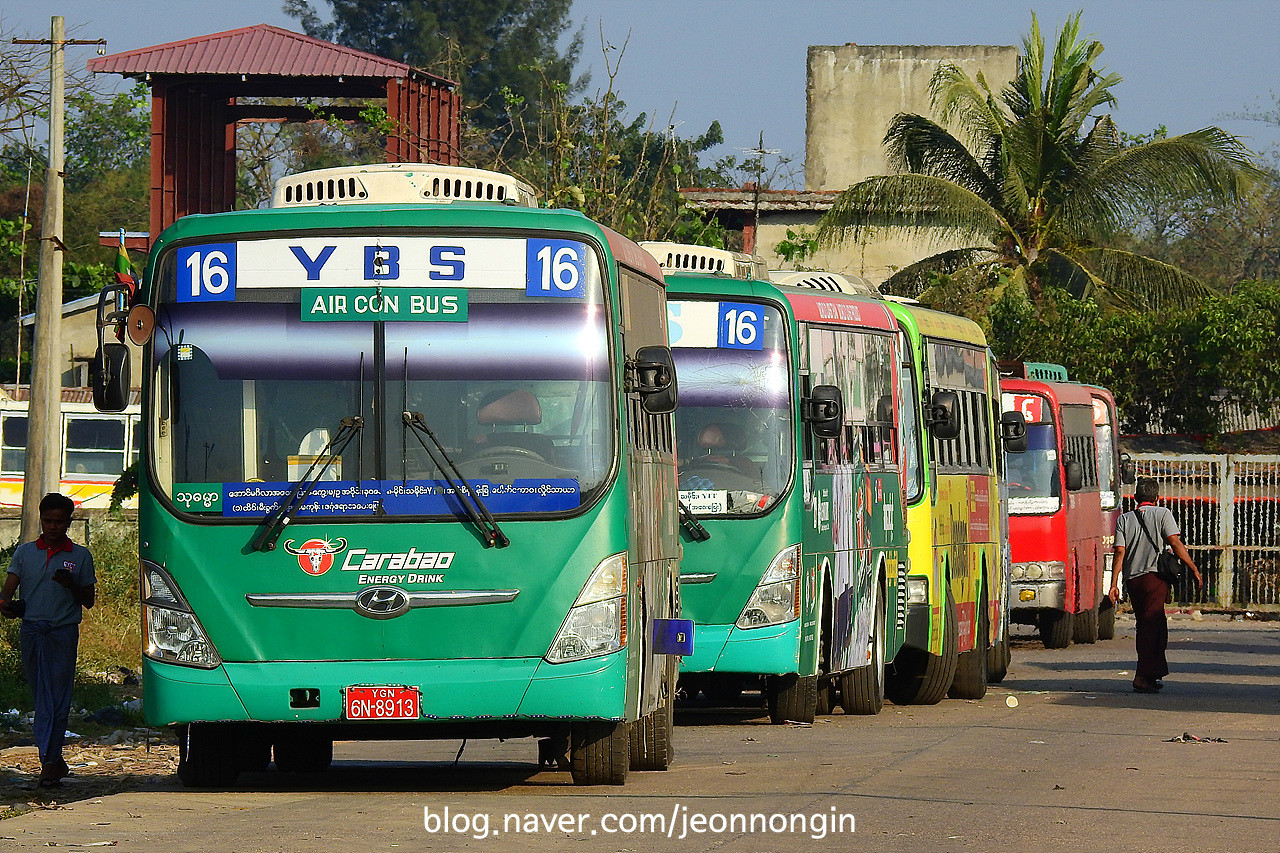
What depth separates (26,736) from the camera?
49.6 ft

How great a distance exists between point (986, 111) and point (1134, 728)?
79.2ft

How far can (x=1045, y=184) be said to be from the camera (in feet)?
124

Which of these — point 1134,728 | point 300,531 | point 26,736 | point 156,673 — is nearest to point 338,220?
point 300,531

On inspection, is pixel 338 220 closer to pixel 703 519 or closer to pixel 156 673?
pixel 156 673

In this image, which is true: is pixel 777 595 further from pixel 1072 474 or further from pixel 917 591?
pixel 1072 474

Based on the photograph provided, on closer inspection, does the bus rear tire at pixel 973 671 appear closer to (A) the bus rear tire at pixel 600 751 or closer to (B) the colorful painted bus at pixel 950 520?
(B) the colorful painted bus at pixel 950 520

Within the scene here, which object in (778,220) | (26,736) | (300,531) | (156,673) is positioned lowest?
(26,736)

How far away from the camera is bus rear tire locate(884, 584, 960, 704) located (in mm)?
17969

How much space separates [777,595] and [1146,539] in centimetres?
535

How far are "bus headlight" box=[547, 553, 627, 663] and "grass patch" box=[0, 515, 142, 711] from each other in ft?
25.6

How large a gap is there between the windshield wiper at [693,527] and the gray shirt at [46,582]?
4.19 m

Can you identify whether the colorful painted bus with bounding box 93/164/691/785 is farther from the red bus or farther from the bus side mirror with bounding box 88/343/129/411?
the red bus

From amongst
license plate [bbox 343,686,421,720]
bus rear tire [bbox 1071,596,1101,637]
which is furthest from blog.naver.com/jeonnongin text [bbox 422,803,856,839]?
bus rear tire [bbox 1071,596,1101,637]

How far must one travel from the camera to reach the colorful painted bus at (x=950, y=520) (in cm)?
1756
